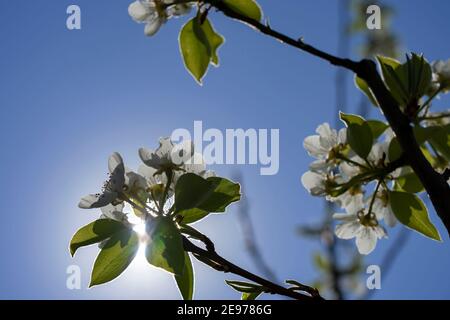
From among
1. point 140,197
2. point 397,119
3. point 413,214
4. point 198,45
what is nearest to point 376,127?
point 413,214

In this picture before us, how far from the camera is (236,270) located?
0.94 m

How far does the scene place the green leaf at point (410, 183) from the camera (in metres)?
1.13

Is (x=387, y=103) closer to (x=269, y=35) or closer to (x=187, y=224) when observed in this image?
(x=269, y=35)

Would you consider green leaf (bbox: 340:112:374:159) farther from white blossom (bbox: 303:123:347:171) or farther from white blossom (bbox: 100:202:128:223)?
white blossom (bbox: 100:202:128:223)

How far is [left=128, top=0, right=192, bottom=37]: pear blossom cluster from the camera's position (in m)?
1.12

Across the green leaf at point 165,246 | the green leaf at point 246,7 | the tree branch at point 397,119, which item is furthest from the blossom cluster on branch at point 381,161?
the green leaf at point 165,246

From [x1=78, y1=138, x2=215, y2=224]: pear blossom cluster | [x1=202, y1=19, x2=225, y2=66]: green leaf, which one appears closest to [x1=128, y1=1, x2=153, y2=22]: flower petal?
[x1=202, y1=19, x2=225, y2=66]: green leaf

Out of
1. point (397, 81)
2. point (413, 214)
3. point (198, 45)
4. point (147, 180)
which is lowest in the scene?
point (413, 214)

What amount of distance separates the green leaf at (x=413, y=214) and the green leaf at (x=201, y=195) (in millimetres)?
342

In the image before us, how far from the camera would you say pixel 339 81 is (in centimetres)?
165

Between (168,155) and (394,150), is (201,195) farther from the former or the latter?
(394,150)

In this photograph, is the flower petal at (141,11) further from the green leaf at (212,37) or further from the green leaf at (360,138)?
the green leaf at (360,138)

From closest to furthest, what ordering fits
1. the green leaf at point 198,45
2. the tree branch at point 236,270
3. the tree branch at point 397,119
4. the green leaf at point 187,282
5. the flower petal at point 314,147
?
the tree branch at point 397,119
the tree branch at point 236,270
the green leaf at point 187,282
the green leaf at point 198,45
the flower petal at point 314,147

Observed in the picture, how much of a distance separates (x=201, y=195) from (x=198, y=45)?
1.16 ft
